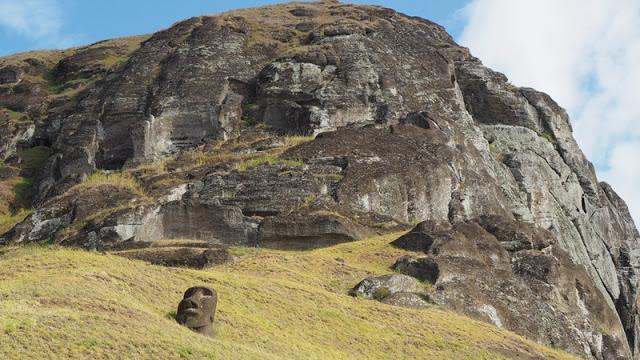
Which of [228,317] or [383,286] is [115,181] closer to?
[383,286]

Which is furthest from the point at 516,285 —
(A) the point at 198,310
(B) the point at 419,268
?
(A) the point at 198,310

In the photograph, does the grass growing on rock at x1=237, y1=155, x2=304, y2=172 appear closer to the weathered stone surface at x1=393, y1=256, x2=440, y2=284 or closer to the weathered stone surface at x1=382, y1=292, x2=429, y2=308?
the weathered stone surface at x1=393, y1=256, x2=440, y2=284

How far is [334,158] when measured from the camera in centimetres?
4006

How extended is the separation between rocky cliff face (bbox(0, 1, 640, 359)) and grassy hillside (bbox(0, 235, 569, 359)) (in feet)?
11.0

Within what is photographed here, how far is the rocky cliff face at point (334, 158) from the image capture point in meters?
34.3

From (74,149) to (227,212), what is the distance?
15.7 meters

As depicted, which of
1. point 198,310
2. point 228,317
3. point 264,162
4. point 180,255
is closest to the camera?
point 198,310

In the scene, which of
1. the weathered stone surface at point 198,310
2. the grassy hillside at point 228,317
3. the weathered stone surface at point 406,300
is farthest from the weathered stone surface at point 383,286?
the weathered stone surface at point 198,310

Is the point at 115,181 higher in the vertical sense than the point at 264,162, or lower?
lower

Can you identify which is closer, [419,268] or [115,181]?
[419,268]

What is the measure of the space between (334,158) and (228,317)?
1782 centimetres

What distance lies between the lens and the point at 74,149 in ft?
158

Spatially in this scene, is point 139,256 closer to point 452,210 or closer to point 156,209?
point 156,209

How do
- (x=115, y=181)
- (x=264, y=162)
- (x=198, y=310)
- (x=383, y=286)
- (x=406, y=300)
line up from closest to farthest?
(x=198, y=310)
(x=406, y=300)
(x=383, y=286)
(x=264, y=162)
(x=115, y=181)
